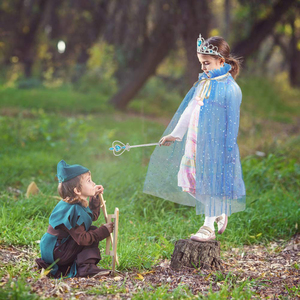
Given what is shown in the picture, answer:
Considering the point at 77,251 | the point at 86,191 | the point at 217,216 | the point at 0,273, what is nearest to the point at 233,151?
the point at 217,216

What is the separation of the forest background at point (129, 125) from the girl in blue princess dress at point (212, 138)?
0.60 m

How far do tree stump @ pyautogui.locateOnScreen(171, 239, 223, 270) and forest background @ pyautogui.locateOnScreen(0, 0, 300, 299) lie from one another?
17cm

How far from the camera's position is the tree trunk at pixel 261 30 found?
10578mm

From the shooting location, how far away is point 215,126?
3.25m

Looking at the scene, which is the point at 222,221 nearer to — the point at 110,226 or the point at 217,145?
the point at 217,145

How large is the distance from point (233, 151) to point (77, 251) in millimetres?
1395

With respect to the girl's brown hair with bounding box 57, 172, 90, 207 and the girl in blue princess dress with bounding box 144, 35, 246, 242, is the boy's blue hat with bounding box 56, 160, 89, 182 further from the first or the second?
the girl in blue princess dress with bounding box 144, 35, 246, 242

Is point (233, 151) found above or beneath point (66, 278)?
above

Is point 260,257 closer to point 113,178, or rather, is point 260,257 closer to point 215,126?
point 215,126

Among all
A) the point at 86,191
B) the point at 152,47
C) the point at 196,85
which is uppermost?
the point at 152,47

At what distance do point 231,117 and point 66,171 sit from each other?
1295 millimetres

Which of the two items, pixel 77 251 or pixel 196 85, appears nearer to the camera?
pixel 77 251

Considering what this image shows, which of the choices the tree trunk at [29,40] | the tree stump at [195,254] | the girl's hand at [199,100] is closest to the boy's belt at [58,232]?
the tree stump at [195,254]

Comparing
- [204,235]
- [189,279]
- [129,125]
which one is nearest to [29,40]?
[129,125]
